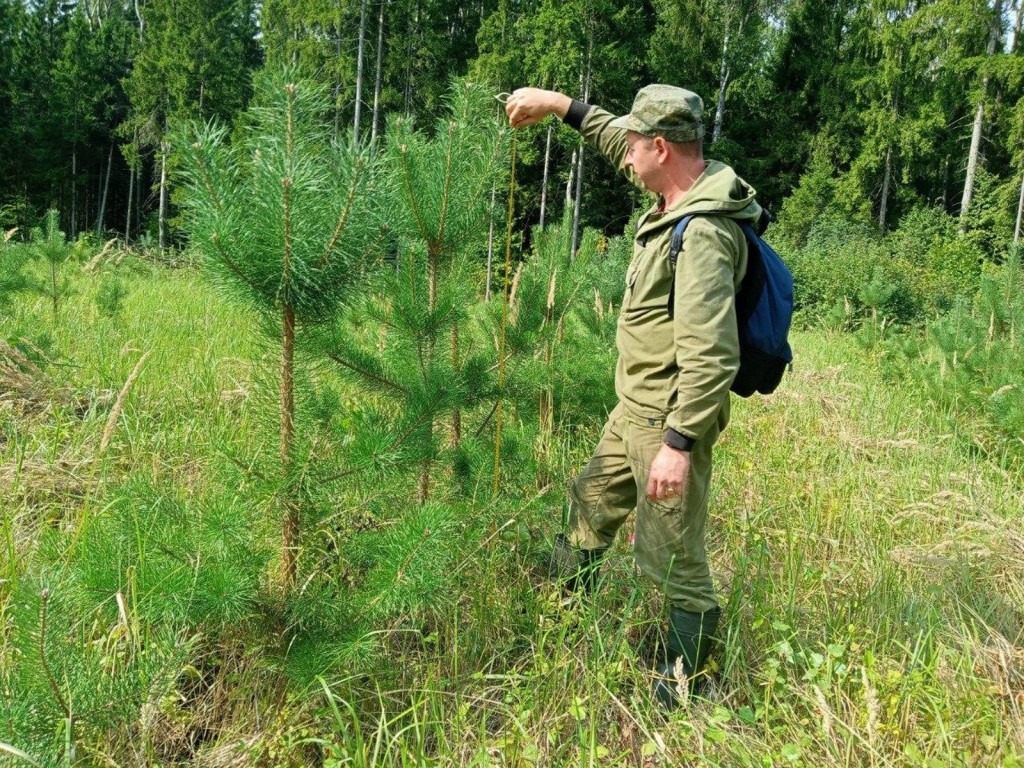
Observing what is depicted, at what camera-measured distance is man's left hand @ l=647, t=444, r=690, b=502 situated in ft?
6.37

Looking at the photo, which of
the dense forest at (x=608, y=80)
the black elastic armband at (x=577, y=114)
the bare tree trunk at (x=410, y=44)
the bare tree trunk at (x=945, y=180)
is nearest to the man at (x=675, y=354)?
the black elastic armband at (x=577, y=114)

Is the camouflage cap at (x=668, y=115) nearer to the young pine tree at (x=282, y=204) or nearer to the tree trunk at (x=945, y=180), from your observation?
the young pine tree at (x=282, y=204)

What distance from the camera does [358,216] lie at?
1605mm

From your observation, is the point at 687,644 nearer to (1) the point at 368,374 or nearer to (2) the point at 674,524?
(2) the point at 674,524

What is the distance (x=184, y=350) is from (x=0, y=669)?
3.04 metres

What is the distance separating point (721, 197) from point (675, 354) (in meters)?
0.46

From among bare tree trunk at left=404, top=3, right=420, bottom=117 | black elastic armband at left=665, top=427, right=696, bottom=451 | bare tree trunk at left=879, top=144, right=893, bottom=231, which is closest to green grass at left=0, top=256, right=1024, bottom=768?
black elastic armband at left=665, top=427, right=696, bottom=451

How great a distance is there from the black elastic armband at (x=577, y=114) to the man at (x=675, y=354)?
0.15m

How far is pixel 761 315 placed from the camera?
202 cm

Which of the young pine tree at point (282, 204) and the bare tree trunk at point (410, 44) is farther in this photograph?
the bare tree trunk at point (410, 44)

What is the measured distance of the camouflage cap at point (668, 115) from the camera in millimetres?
2037

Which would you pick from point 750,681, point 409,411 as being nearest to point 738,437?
point 750,681

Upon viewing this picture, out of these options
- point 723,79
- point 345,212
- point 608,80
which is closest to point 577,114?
point 345,212

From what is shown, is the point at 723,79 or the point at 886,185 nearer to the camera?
the point at 723,79
